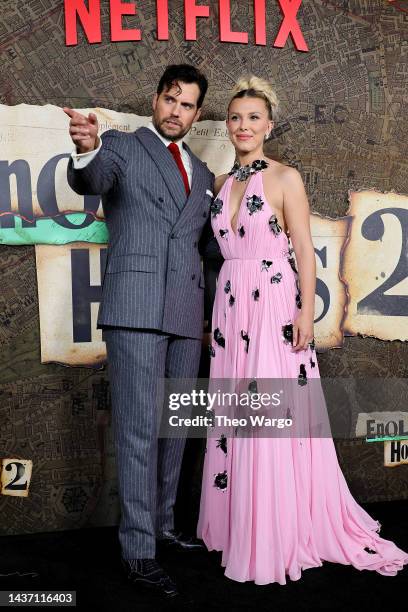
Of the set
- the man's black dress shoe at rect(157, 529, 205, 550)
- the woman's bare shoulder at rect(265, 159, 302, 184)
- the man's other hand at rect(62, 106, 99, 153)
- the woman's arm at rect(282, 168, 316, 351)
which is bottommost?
the man's black dress shoe at rect(157, 529, 205, 550)

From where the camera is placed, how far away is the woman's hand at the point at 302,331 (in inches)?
95.0

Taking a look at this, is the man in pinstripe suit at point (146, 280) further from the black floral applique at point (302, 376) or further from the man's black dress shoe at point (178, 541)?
the black floral applique at point (302, 376)

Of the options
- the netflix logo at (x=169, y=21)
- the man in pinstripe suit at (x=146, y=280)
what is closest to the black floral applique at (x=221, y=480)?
the man in pinstripe suit at (x=146, y=280)

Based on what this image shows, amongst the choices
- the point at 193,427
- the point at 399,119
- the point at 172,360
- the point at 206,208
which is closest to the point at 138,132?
the point at 206,208

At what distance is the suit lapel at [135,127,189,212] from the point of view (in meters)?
2.41

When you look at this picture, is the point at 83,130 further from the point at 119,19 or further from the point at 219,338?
the point at 119,19

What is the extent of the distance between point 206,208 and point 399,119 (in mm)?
1341

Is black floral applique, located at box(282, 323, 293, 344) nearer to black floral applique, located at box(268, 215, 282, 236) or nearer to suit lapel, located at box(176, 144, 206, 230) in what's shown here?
black floral applique, located at box(268, 215, 282, 236)

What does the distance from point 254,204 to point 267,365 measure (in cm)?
61

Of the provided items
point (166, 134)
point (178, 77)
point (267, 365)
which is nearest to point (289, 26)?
point (178, 77)

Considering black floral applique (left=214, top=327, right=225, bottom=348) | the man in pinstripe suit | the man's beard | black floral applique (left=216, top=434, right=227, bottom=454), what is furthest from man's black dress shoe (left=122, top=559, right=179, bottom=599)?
the man's beard

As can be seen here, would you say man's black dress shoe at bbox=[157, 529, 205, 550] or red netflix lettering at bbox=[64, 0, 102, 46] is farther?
red netflix lettering at bbox=[64, 0, 102, 46]

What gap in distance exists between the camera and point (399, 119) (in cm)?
325

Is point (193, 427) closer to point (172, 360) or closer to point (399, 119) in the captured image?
point (172, 360)
